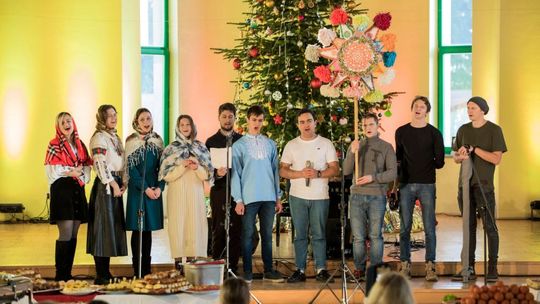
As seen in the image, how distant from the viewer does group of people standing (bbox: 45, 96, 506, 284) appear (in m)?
8.84

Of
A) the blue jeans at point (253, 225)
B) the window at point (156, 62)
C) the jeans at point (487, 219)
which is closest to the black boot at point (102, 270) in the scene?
the blue jeans at point (253, 225)

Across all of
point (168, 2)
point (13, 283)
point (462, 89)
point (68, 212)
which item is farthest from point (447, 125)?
point (13, 283)

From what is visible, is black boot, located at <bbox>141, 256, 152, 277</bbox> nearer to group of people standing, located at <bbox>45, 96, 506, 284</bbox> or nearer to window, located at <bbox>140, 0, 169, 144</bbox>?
group of people standing, located at <bbox>45, 96, 506, 284</bbox>

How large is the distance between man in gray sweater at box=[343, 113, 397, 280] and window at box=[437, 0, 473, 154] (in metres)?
6.28

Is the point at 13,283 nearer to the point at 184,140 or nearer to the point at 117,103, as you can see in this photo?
the point at 184,140

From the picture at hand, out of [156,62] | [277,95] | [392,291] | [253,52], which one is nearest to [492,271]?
[277,95]

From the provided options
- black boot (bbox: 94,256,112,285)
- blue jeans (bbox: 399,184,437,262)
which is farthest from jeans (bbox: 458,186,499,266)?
black boot (bbox: 94,256,112,285)

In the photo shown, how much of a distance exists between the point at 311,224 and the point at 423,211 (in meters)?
0.99

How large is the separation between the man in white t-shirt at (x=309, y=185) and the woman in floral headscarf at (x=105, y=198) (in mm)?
1472

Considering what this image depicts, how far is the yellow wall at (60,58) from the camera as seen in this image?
44.9ft

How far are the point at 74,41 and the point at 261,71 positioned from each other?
442 cm

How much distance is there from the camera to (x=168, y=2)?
47.8 feet

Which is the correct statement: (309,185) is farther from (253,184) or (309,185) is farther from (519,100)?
(519,100)

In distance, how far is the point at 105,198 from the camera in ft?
29.0
